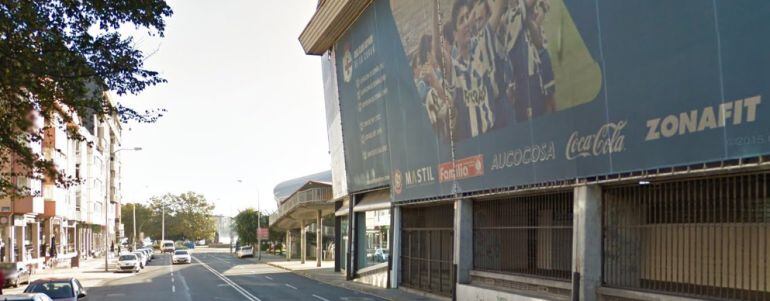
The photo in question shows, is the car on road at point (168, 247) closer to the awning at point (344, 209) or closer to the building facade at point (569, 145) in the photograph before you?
the awning at point (344, 209)

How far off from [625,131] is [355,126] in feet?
78.7

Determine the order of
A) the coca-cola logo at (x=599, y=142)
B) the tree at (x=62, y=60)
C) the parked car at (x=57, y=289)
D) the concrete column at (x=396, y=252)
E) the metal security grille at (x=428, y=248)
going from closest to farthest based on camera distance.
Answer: the tree at (x=62, y=60) → the coca-cola logo at (x=599, y=142) → the parked car at (x=57, y=289) → the metal security grille at (x=428, y=248) → the concrete column at (x=396, y=252)

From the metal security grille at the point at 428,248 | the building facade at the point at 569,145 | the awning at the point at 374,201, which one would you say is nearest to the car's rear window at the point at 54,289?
the building facade at the point at 569,145

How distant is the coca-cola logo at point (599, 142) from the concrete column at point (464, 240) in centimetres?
798

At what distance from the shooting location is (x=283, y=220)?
70.7m

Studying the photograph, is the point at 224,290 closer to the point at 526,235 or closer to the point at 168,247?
the point at 526,235

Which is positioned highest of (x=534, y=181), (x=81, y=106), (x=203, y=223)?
(x=81, y=106)

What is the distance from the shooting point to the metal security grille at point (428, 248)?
3078cm

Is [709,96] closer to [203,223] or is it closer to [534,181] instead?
[534,181]

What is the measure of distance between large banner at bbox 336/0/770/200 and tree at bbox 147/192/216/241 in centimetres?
11712

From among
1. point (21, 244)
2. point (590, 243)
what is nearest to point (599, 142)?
point (590, 243)

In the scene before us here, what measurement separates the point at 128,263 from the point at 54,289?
1340 inches

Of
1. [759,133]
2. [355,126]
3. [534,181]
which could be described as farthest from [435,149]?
[759,133]

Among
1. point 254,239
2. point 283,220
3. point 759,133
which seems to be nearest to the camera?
point 759,133
